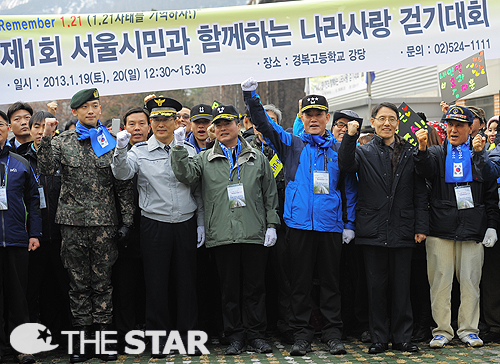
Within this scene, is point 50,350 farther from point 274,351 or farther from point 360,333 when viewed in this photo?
point 360,333

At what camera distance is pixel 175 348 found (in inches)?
198

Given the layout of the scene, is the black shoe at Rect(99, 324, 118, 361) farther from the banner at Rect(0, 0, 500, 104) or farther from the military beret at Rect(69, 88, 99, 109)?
the banner at Rect(0, 0, 500, 104)

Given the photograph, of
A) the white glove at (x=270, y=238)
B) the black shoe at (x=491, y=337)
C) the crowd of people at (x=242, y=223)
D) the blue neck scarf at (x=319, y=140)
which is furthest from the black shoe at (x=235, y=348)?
the black shoe at (x=491, y=337)

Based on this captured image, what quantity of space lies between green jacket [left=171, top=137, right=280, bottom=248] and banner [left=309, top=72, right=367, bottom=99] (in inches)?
606

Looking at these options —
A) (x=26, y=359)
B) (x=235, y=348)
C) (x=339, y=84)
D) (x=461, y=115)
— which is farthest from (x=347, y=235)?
(x=339, y=84)

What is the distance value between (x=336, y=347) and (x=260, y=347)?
2.26 feet

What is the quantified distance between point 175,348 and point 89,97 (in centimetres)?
240

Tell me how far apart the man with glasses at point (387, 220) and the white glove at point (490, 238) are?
1.96ft

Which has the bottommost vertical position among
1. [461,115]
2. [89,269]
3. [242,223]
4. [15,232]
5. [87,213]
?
[89,269]

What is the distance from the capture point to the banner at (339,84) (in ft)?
68.8

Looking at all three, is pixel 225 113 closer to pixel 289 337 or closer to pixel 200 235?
pixel 200 235

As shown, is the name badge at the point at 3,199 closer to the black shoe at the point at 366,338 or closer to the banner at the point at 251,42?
the banner at the point at 251,42

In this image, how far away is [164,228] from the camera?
16.3 feet

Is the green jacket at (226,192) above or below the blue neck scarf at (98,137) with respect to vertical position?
below
